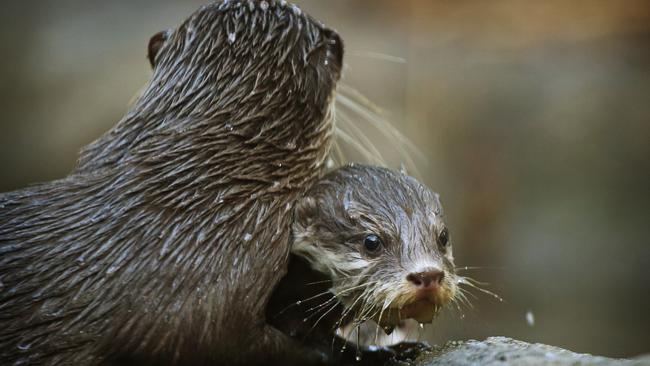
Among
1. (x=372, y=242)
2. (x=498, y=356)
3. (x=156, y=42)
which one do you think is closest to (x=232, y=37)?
(x=156, y=42)

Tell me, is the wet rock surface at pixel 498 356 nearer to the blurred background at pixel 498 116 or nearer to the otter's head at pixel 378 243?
the otter's head at pixel 378 243

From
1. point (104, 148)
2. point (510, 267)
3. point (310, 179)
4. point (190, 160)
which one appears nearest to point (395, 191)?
point (310, 179)

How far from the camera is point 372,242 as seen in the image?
5.96ft

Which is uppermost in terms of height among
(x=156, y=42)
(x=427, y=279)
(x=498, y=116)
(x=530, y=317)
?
(x=156, y=42)

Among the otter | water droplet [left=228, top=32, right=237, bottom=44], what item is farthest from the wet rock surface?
water droplet [left=228, top=32, right=237, bottom=44]

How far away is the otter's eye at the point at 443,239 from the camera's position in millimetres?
1890

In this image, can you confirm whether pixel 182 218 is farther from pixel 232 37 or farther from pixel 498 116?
pixel 498 116

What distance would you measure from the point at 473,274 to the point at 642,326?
1.03m

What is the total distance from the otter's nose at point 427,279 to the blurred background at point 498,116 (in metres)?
2.77

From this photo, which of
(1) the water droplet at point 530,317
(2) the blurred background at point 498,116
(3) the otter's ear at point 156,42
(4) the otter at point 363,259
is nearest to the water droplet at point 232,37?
(3) the otter's ear at point 156,42

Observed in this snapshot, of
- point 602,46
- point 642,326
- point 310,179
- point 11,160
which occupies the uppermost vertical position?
point 602,46

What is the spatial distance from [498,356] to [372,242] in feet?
1.26

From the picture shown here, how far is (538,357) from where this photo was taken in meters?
1.55

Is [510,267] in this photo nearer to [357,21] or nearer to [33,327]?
[357,21]
